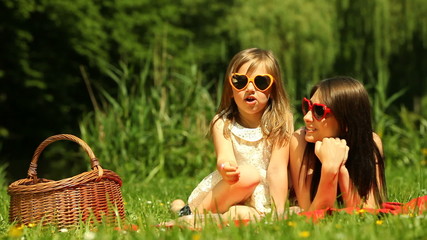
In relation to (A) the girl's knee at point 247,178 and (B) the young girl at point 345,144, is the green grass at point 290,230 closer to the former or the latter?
(B) the young girl at point 345,144

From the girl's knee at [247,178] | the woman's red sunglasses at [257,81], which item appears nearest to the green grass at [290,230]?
the girl's knee at [247,178]

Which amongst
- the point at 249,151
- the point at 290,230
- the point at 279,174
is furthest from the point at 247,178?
the point at 290,230

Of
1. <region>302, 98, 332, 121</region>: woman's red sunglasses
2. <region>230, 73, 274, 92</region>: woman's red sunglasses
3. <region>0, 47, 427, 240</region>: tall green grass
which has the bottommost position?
<region>0, 47, 427, 240</region>: tall green grass

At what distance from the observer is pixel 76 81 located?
16969 mm

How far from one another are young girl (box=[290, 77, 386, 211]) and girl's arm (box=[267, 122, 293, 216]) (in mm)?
94

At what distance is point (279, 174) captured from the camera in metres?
3.10

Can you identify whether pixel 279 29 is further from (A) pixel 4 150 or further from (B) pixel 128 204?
(B) pixel 128 204

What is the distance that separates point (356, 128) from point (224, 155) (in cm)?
69

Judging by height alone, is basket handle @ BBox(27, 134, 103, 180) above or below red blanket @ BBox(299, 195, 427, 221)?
above

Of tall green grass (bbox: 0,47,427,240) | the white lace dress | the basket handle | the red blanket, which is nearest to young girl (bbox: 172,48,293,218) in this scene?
the white lace dress

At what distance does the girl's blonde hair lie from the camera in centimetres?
322

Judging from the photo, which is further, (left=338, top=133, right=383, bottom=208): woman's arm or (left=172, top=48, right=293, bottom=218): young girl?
(left=172, top=48, right=293, bottom=218): young girl

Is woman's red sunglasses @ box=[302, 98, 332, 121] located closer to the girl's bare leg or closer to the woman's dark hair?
the woman's dark hair

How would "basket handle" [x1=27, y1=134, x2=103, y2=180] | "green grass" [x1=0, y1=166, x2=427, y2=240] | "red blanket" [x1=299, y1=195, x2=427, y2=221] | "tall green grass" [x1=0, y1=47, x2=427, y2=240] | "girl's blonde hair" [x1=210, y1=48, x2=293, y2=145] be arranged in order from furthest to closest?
1. "tall green grass" [x1=0, y1=47, x2=427, y2=240]
2. "girl's blonde hair" [x1=210, y1=48, x2=293, y2=145]
3. "basket handle" [x1=27, y1=134, x2=103, y2=180]
4. "red blanket" [x1=299, y1=195, x2=427, y2=221]
5. "green grass" [x1=0, y1=166, x2=427, y2=240]
